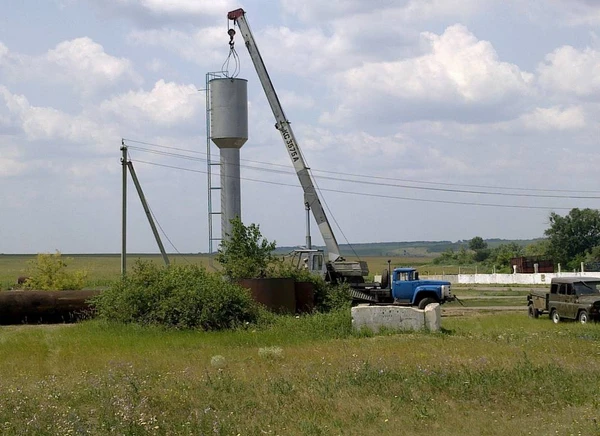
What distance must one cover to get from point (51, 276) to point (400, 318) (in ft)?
73.0

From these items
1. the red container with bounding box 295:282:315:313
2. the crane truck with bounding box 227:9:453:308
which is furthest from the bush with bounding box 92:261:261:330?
the crane truck with bounding box 227:9:453:308

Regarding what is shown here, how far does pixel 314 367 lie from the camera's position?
16625 millimetres

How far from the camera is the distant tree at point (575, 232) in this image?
99.6 m

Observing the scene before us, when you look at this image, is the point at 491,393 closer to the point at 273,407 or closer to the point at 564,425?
the point at 564,425

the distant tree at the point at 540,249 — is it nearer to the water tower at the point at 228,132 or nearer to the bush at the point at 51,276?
the water tower at the point at 228,132

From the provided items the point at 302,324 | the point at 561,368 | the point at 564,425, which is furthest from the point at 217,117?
the point at 564,425

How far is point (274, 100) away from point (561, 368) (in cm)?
2563

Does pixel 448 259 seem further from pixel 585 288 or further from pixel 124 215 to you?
pixel 585 288

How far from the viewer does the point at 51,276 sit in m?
40.5

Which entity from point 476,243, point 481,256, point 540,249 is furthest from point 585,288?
point 476,243

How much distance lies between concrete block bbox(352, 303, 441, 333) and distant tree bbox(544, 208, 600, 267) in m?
79.4

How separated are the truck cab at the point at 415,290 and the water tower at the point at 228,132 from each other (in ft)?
26.0

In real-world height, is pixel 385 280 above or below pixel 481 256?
below

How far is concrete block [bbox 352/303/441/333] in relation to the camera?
917 inches
